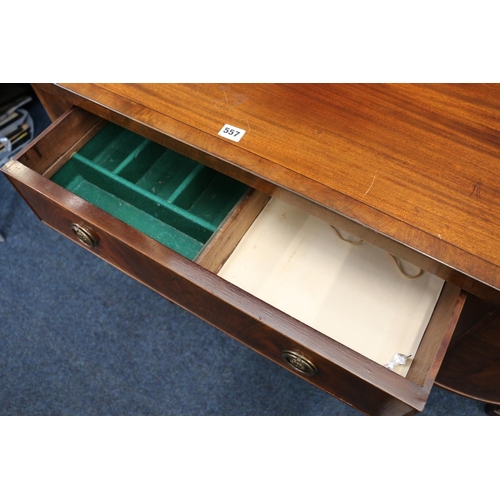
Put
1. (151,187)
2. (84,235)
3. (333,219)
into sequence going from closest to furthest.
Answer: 1. (333,219)
2. (84,235)
3. (151,187)

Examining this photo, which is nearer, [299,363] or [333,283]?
[299,363]

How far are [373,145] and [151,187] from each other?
1.22 ft

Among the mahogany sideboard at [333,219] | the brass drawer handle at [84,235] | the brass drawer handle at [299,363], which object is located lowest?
the brass drawer handle at [299,363]

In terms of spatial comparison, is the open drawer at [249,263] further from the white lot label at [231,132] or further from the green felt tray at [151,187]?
the white lot label at [231,132]

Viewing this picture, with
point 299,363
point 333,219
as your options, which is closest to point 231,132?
point 333,219

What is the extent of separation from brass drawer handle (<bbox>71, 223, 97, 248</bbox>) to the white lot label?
8.6 inches

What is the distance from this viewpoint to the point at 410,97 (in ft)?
1.86

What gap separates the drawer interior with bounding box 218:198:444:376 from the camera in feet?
2.02

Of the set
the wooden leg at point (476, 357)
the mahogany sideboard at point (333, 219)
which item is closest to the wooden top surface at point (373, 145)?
the mahogany sideboard at point (333, 219)

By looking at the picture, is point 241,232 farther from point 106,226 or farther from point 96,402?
point 96,402

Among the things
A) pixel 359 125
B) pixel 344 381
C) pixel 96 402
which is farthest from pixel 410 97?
pixel 96 402

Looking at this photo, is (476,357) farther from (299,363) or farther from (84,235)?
(84,235)

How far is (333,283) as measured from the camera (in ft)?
2.17

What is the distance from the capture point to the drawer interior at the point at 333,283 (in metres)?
0.61
